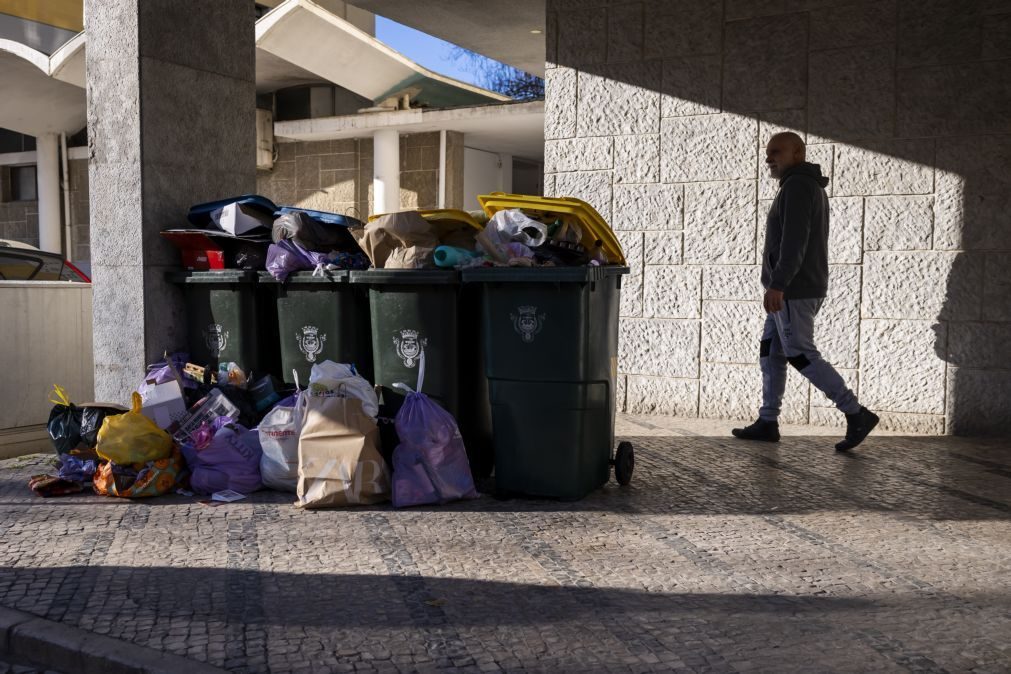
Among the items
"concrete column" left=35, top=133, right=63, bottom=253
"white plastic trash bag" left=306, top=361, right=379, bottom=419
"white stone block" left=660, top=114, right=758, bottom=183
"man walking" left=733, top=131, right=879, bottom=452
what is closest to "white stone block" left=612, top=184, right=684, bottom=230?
"white stone block" left=660, top=114, right=758, bottom=183

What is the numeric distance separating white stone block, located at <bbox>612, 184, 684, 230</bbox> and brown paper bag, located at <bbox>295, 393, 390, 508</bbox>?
368 cm

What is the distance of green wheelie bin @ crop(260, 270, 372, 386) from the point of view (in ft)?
19.6

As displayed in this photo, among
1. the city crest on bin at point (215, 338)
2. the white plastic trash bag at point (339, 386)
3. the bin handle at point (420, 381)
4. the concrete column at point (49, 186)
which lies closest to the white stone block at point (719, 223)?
the bin handle at point (420, 381)

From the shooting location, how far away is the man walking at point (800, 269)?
6.51m

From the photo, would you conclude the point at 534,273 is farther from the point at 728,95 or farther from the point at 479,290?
the point at 728,95

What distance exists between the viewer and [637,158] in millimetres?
8188

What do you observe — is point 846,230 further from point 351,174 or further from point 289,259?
point 351,174

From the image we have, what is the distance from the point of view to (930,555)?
4418 mm

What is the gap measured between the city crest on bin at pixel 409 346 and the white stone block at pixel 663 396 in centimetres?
306

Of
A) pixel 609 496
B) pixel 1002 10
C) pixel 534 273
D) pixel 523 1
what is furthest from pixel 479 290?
pixel 523 1

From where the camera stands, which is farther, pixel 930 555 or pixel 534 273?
pixel 534 273

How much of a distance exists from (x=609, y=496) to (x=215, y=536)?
209 centimetres

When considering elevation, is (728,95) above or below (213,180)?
above

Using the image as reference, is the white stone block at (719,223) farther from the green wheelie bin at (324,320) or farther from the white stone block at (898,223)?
the green wheelie bin at (324,320)
